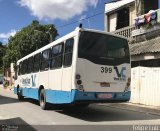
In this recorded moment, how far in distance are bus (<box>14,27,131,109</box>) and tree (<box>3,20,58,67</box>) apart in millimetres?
32066

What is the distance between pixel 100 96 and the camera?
41.3 ft

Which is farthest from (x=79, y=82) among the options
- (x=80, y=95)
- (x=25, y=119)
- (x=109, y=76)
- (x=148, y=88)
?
(x=148, y=88)

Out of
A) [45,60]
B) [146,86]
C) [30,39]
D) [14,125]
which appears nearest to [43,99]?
[45,60]

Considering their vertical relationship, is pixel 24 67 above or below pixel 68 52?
below

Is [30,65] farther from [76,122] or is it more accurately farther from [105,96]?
[76,122]

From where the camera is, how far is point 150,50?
19562 millimetres

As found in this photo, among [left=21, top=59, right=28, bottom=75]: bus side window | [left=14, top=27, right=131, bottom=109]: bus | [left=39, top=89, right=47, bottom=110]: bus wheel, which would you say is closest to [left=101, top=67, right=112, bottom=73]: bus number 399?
[left=14, top=27, right=131, bottom=109]: bus

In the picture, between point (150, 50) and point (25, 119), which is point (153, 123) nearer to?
point (25, 119)

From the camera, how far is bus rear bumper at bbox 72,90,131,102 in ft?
39.8

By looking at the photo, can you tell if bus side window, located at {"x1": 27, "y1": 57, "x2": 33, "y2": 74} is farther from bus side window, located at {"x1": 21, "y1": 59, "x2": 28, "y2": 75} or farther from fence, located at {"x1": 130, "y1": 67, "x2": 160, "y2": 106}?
fence, located at {"x1": 130, "y1": 67, "x2": 160, "y2": 106}

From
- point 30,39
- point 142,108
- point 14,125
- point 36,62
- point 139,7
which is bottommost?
point 14,125

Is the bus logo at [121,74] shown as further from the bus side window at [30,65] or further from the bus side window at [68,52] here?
the bus side window at [30,65]

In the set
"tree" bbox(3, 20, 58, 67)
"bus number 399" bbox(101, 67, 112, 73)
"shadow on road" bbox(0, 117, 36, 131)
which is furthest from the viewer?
"tree" bbox(3, 20, 58, 67)

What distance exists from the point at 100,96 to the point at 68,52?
199 centimetres
